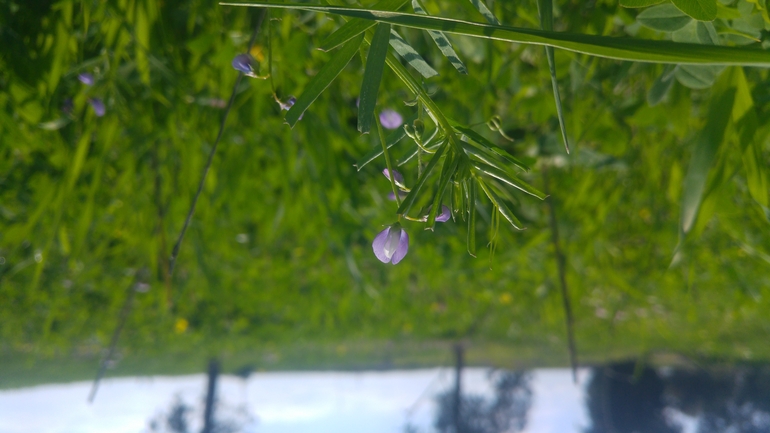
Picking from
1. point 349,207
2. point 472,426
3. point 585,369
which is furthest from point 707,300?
point 349,207

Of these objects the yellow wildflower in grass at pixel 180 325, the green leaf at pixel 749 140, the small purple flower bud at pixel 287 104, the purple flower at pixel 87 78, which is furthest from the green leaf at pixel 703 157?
the yellow wildflower in grass at pixel 180 325

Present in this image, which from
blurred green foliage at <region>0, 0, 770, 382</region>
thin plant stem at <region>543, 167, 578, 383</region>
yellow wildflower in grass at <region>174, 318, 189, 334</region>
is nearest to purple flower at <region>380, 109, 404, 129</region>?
blurred green foliage at <region>0, 0, 770, 382</region>

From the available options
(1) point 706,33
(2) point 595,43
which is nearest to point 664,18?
(1) point 706,33

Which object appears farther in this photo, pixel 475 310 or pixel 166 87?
pixel 475 310

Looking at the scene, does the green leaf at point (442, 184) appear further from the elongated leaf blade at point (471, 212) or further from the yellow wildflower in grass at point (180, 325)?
the yellow wildflower in grass at point (180, 325)

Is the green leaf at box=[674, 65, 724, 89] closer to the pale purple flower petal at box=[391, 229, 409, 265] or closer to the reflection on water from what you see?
the pale purple flower petal at box=[391, 229, 409, 265]

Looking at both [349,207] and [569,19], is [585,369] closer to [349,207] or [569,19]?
[349,207]
